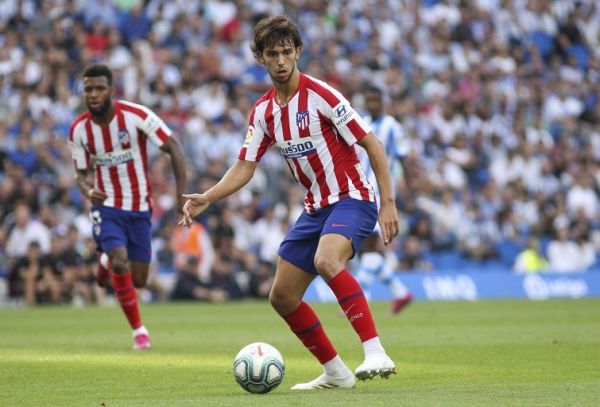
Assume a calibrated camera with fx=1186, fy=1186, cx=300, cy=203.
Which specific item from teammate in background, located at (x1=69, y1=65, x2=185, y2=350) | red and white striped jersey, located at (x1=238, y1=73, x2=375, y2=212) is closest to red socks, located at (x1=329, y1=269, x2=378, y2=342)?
red and white striped jersey, located at (x1=238, y1=73, x2=375, y2=212)

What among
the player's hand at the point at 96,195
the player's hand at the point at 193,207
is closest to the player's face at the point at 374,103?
the player's hand at the point at 96,195

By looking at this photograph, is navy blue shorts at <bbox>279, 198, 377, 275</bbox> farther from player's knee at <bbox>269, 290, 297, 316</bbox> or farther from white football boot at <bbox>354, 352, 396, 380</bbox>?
white football boot at <bbox>354, 352, 396, 380</bbox>

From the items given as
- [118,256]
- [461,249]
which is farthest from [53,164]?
[118,256]

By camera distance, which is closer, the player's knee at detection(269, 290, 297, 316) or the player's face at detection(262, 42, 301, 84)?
the player's face at detection(262, 42, 301, 84)

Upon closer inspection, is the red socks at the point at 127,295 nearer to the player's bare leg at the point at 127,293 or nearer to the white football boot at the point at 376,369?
the player's bare leg at the point at 127,293

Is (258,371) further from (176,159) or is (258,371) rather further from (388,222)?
(176,159)

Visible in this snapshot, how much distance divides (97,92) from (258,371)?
5.00 m

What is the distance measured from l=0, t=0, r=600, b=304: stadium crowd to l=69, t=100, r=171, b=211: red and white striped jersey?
28.4 feet

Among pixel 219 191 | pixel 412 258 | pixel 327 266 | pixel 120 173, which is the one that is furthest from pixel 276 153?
pixel 327 266

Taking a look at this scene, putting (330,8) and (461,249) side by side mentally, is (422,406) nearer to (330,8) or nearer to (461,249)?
(461,249)

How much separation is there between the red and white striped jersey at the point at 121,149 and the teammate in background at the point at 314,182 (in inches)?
163

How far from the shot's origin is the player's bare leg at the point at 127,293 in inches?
462

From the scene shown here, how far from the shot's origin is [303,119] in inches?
309

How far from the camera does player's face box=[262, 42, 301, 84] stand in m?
7.65
